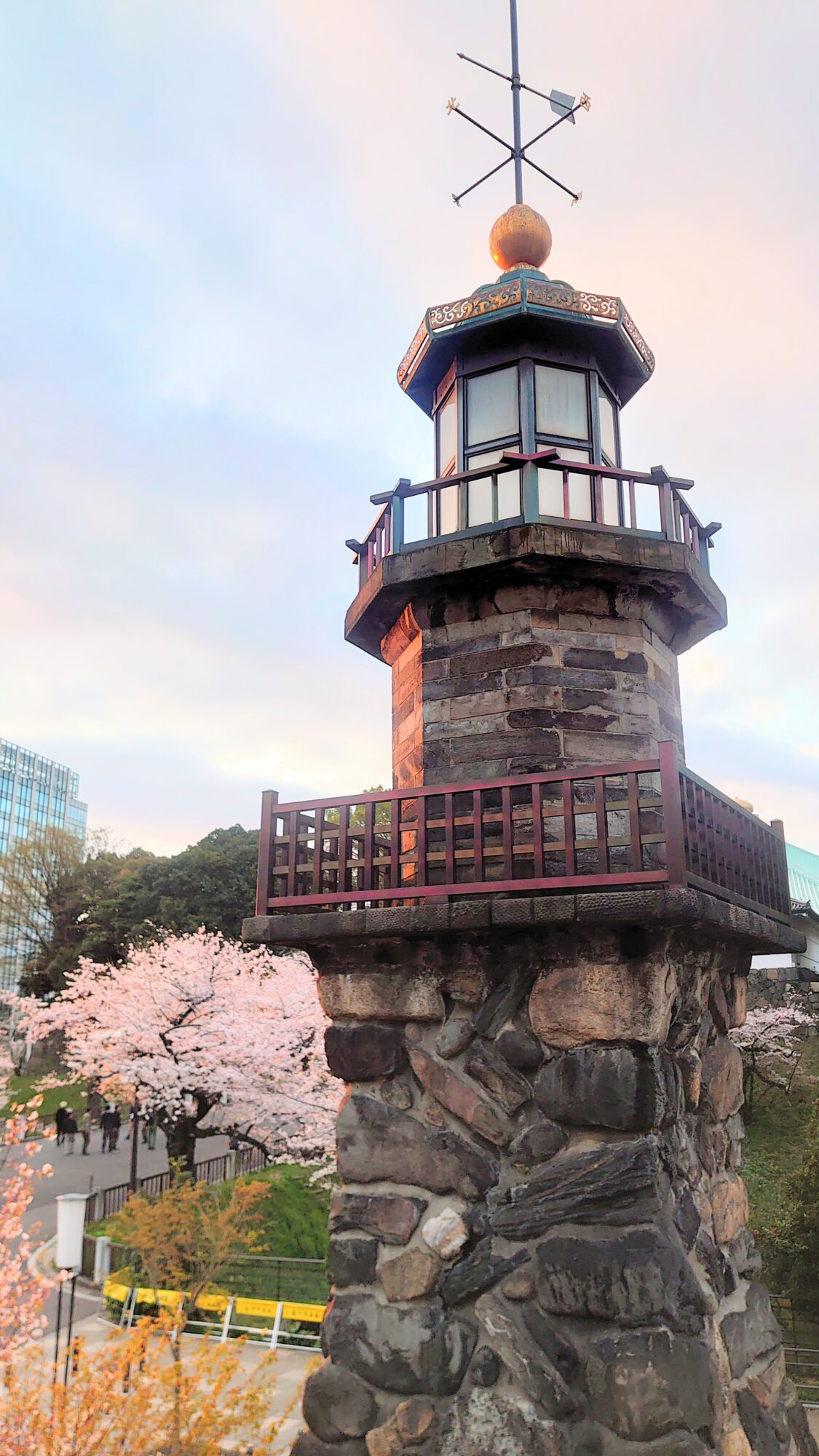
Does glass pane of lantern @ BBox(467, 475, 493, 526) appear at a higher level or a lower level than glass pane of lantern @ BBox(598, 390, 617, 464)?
lower

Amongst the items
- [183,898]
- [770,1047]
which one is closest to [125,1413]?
[770,1047]

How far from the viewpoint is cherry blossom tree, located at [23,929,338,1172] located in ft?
64.6

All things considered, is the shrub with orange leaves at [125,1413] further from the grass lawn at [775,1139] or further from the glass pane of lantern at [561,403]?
the grass lawn at [775,1139]

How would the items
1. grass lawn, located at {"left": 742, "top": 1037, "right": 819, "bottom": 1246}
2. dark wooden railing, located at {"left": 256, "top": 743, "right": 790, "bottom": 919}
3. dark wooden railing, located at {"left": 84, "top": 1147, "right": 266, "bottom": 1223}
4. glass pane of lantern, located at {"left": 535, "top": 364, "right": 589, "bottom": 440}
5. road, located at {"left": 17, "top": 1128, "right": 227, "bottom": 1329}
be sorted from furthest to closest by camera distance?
1. road, located at {"left": 17, "top": 1128, "right": 227, "bottom": 1329}
2. dark wooden railing, located at {"left": 84, "top": 1147, "right": 266, "bottom": 1223}
3. grass lawn, located at {"left": 742, "top": 1037, "right": 819, "bottom": 1246}
4. glass pane of lantern, located at {"left": 535, "top": 364, "right": 589, "bottom": 440}
5. dark wooden railing, located at {"left": 256, "top": 743, "right": 790, "bottom": 919}

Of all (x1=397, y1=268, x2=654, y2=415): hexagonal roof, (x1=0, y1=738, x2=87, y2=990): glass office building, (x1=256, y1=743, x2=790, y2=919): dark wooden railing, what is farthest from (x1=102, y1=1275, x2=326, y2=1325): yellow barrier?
(x1=0, y1=738, x2=87, y2=990): glass office building

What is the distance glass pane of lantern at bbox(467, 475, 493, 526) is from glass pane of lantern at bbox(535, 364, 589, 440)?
0.64 meters

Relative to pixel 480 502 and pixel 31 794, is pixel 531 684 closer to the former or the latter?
pixel 480 502

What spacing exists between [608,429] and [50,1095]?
3588cm

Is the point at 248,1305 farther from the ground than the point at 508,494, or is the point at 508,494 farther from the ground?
the point at 508,494

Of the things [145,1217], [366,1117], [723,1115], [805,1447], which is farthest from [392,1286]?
[145,1217]

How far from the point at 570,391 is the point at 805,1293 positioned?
1216 cm

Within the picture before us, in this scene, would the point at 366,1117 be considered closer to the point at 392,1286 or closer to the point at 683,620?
the point at 392,1286

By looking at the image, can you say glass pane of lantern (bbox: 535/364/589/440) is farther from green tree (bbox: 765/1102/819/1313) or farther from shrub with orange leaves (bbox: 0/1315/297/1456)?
green tree (bbox: 765/1102/819/1313)

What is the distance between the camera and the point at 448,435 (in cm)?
823
